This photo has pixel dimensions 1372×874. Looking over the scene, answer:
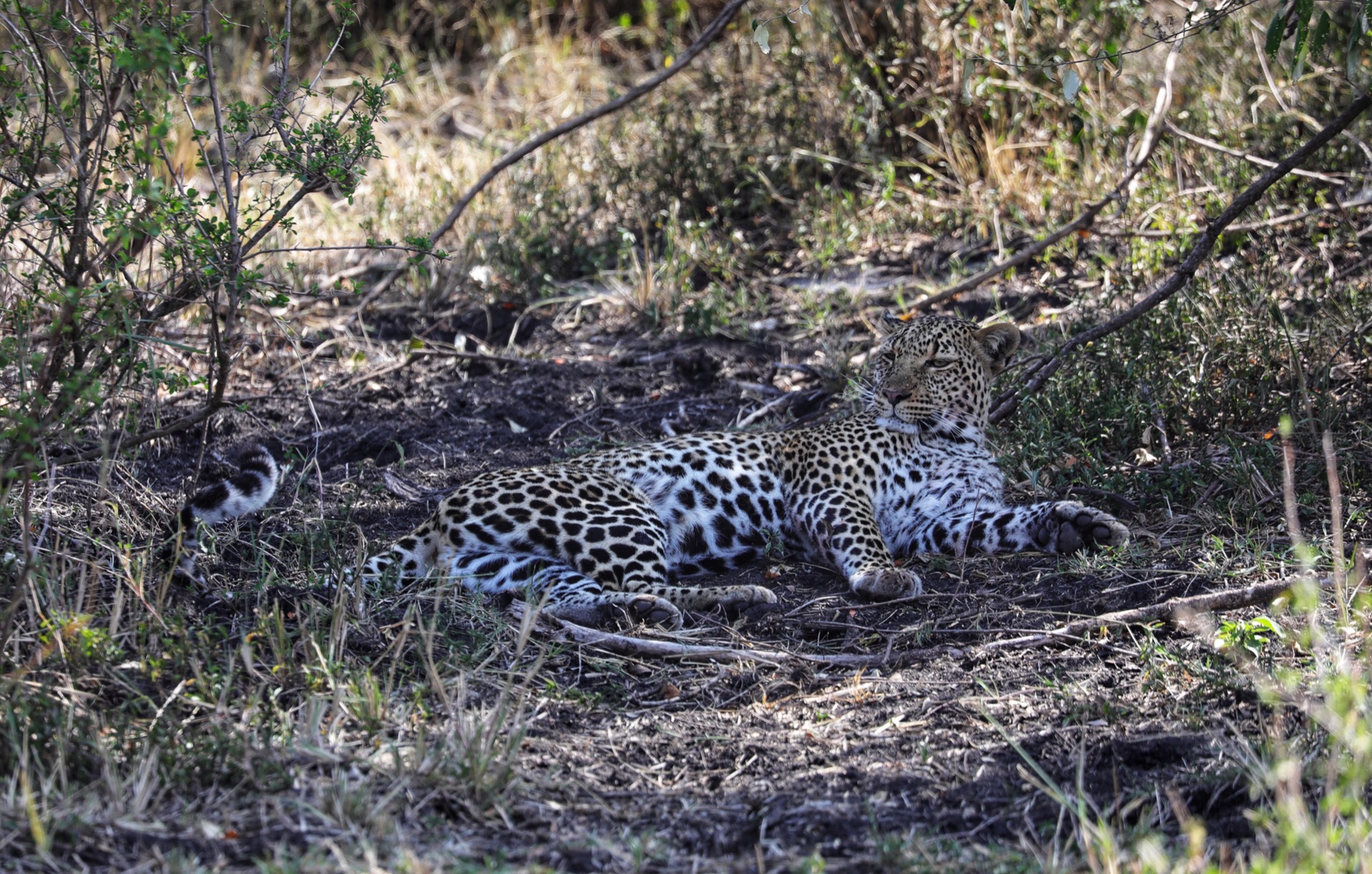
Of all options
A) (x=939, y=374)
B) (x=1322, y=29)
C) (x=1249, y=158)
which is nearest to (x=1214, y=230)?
(x=1322, y=29)

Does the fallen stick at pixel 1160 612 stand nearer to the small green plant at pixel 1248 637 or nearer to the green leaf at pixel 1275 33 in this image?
the small green plant at pixel 1248 637

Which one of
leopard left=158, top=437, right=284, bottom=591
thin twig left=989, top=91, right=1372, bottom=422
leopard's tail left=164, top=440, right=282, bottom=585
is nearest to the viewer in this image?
leopard left=158, top=437, right=284, bottom=591

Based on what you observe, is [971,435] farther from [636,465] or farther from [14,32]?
[14,32]

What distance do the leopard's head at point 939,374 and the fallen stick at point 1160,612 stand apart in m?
1.88

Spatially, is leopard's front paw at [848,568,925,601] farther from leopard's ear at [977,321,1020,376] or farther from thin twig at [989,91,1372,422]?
leopard's ear at [977,321,1020,376]

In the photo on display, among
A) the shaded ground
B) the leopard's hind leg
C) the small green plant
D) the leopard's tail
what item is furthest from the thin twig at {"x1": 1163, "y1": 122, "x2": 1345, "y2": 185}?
the leopard's tail

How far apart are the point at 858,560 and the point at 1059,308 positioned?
3.28 meters

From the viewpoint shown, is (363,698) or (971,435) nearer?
(363,698)

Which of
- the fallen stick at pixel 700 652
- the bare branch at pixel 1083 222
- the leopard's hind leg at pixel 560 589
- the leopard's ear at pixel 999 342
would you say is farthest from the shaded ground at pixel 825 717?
the bare branch at pixel 1083 222

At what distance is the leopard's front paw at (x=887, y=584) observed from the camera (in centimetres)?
498

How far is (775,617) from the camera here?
4859 mm

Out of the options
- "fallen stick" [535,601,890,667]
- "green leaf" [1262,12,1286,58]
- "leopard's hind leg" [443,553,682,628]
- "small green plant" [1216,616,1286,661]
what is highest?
"green leaf" [1262,12,1286,58]

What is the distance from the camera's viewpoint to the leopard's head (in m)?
6.11

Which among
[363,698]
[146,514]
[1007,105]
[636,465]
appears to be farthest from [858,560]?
[1007,105]
